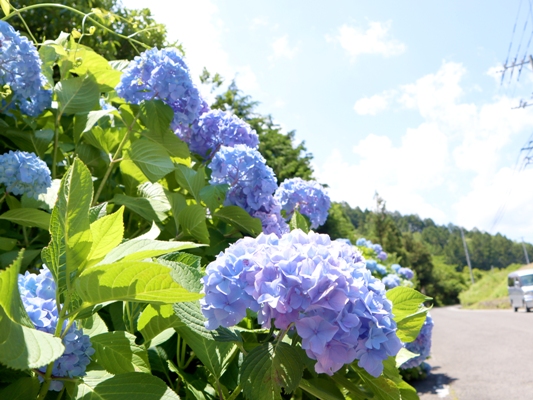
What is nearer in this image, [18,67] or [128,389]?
[128,389]

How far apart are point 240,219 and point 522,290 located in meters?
21.0

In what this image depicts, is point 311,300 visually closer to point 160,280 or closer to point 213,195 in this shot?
point 160,280

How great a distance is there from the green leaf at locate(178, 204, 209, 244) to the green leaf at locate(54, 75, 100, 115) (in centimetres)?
65

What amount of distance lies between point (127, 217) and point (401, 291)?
1190 mm

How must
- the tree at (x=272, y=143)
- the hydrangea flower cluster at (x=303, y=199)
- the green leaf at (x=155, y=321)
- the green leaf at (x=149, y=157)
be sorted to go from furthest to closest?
1. the tree at (x=272, y=143)
2. the hydrangea flower cluster at (x=303, y=199)
3. the green leaf at (x=149, y=157)
4. the green leaf at (x=155, y=321)

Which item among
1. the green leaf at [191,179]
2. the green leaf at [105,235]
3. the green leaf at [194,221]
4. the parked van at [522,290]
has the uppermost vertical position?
the parked van at [522,290]

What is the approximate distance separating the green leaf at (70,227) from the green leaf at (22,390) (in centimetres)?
20

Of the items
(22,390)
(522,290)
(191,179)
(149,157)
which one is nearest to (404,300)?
(22,390)

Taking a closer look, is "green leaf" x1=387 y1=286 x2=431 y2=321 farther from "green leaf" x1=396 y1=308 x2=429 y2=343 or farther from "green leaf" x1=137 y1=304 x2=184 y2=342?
"green leaf" x1=137 y1=304 x2=184 y2=342

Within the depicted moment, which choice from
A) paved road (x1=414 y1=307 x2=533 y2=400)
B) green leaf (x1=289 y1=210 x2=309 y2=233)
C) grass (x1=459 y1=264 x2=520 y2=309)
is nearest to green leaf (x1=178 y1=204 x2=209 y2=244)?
green leaf (x1=289 y1=210 x2=309 y2=233)

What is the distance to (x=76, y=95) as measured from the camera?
1.83m

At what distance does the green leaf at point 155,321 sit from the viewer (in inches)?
41.4

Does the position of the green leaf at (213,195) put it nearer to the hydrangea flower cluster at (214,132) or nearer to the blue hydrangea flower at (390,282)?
the hydrangea flower cluster at (214,132)

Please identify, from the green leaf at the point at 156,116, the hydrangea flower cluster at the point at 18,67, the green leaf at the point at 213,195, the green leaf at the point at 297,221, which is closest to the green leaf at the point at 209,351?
the green leaf at the point at 297,221
